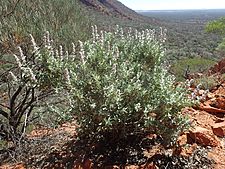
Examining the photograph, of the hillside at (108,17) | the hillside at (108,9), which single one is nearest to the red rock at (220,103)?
the hillside at (108,17)

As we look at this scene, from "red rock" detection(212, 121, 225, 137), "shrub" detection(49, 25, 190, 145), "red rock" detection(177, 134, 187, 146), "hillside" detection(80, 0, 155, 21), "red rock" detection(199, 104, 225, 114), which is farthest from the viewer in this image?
"hillside" detection(80, 0, 155, 21)

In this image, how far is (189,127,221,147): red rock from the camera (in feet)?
14.9

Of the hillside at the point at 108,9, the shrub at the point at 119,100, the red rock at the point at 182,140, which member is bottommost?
the hillside at the point at 108,9

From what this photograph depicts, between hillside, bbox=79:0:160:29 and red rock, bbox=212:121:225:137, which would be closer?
red rock, bbox=212:121:225:137

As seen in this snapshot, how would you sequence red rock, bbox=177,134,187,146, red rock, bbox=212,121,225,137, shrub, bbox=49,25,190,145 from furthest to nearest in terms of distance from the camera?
red rock, bbox=212,121,225,137 < red rock, bbox=177,134,187,146 < shrub, bbox=49,25,190,145

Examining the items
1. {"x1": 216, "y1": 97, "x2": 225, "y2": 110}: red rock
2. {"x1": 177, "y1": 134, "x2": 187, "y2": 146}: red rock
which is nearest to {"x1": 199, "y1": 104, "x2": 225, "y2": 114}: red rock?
{"x1": 216, "y1": 97, "x2": 225, "y2": 110}: red rock

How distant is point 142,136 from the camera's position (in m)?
4.83

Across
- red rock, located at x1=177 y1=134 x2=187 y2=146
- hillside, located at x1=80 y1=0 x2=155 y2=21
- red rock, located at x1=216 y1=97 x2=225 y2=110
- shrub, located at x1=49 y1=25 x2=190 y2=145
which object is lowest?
hillside, located at x1=80 y1=0 x2=155 y2=21

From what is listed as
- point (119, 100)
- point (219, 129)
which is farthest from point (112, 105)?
point (219, 129)

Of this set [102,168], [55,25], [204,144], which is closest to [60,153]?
[102,168]

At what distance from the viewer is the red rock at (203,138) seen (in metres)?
4.54

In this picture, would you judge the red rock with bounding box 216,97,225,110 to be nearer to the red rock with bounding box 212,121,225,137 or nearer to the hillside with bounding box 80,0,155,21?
the red rock with bounding box 212,121,225,137

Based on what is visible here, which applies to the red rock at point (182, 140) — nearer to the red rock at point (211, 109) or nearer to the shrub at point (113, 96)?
the shrub at point (113, 96)

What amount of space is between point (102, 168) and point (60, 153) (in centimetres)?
82
